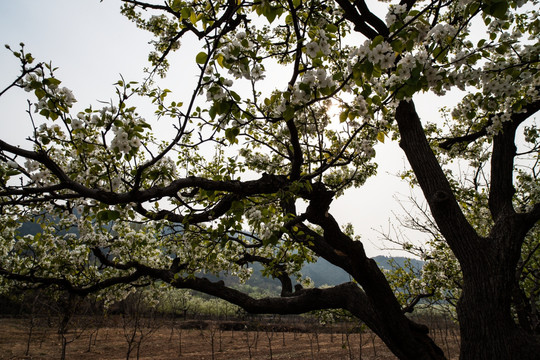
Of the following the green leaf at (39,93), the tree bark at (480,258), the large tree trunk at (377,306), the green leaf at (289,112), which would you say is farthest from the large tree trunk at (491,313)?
the green leaf at (39,93)

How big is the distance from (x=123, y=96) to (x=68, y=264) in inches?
284

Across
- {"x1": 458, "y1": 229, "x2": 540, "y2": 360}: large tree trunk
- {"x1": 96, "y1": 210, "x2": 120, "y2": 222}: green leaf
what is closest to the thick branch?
{"x1": 458, "y1": 229, "x2": 540, "y2": 360}: large tree trunk

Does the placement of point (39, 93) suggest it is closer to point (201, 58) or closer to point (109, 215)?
point (109, 215)

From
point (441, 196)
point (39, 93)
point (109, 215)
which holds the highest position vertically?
point (39, 93)

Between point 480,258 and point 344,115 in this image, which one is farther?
point 480,258

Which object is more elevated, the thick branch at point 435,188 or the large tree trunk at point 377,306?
the thick branch at point 435,188

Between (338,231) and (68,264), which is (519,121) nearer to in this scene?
(338,231)

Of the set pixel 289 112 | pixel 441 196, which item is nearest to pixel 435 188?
pixel 441 196

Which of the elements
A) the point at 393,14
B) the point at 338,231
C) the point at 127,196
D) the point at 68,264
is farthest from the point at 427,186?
the point at 68,264

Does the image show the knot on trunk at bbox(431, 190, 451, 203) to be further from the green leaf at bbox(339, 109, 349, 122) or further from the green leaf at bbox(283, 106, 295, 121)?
the green leaf at bbox(283, 106, 295, 121)

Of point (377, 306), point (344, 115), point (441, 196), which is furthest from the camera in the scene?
point (377, 306)

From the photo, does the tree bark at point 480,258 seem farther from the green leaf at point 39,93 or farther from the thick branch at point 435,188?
the green leaf at point 39,93

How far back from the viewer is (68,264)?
7758 millimetres

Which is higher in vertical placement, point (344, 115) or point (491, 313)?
point (344, 115)
